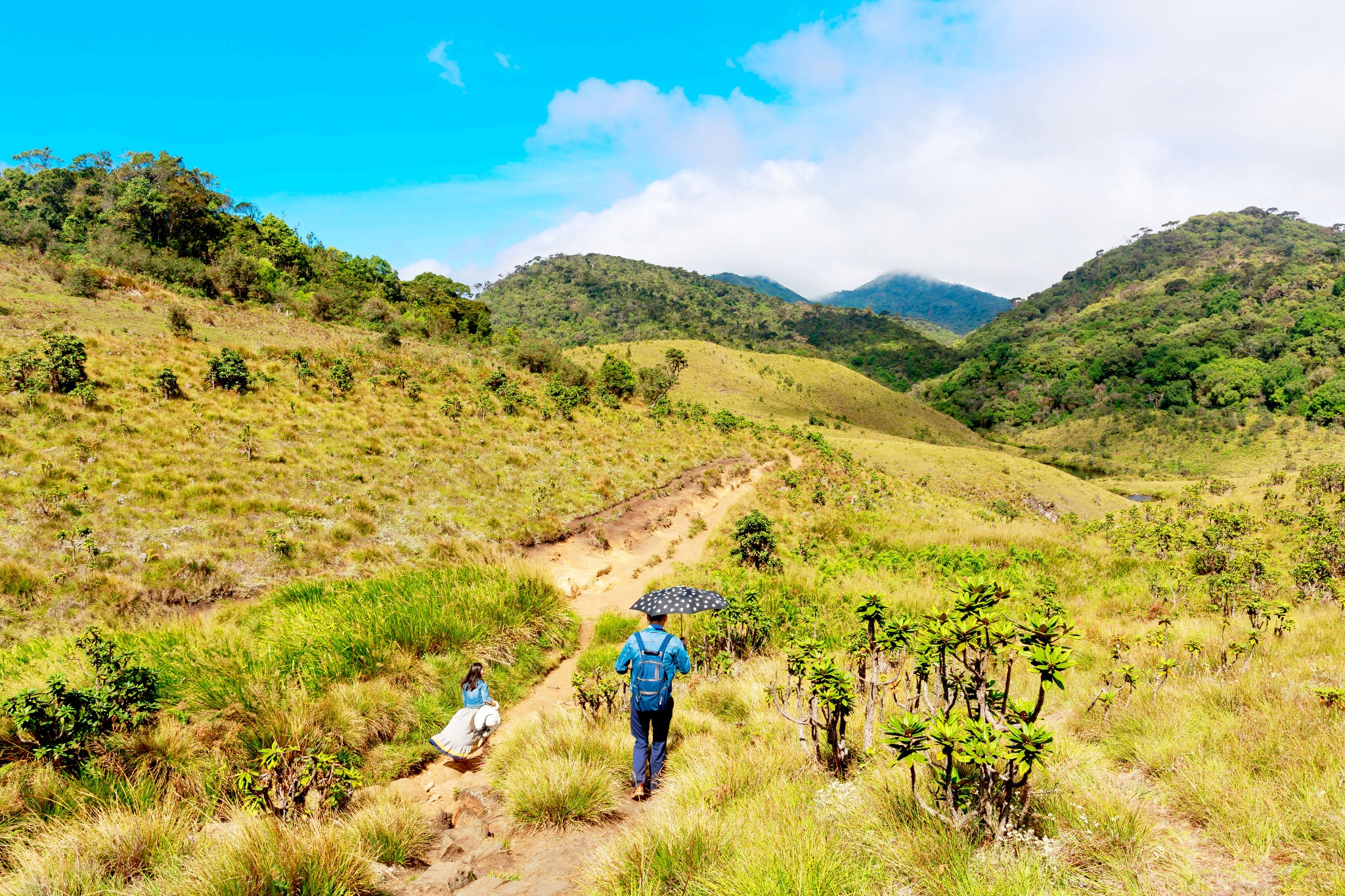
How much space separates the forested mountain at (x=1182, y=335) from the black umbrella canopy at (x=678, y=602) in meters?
111

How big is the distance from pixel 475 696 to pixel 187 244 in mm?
47326

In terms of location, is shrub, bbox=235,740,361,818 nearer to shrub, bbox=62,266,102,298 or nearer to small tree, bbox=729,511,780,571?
small tree, bbox=729,511,780,571

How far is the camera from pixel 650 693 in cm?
524

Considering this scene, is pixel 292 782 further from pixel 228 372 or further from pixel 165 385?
pixel 228 372

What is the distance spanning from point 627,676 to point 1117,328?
177 metres

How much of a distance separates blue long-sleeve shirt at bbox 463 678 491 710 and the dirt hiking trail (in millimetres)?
638

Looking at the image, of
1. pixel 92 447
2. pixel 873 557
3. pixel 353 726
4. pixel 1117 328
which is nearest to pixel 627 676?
pixel 353 726

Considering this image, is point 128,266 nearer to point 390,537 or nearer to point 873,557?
point 390,537

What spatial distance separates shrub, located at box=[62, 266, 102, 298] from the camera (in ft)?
73.2

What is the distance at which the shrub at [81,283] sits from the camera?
73.2 ft

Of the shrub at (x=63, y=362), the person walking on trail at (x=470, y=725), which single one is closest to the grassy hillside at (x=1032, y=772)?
the person walking on trail at (x=470, y=725)

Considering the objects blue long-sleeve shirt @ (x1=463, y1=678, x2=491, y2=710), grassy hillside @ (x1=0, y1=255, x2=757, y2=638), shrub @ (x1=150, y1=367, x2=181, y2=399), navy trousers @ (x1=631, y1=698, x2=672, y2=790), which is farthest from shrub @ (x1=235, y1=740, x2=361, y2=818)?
shrub @ (x1=150, y1=367, x2=181, y2=399)

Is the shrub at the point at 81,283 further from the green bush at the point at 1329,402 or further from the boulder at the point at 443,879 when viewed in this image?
the green bush at the point at 1329,402

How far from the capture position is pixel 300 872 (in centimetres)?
347
